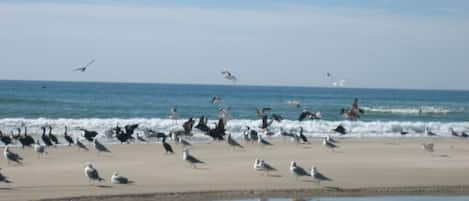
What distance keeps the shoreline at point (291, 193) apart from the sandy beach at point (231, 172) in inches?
0.8

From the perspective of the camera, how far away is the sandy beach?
49.9ft

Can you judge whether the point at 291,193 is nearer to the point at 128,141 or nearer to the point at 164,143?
the point at 164,143

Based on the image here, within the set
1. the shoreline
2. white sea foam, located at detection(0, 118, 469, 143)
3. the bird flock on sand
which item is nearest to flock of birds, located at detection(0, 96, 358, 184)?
the bird flock on sand

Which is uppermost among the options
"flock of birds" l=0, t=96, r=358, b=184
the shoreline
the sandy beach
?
"flock of birds" l=0, t=96, r=358, b=184

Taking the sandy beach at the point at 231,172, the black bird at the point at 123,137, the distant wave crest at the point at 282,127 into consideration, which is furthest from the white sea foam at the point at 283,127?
the sandy beach at the point at 231,172

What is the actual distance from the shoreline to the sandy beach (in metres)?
0.02

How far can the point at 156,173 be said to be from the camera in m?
17.6

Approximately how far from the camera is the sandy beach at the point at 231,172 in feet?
49.9

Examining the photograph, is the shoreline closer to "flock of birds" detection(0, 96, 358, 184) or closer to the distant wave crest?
"flock of birds" detection(0, 96, 358, 184)

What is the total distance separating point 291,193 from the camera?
1552cm

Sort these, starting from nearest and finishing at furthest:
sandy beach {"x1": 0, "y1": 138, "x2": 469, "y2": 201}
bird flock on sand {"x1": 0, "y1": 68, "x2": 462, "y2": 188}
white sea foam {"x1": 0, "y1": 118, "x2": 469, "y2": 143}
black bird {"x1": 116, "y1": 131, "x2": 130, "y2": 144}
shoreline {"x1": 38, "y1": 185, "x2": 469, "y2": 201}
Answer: shoreline {"x1": 38, "y1": 185, "x2": 469, "y2": 201} < sandy beach {"x1": 0, "y1": 138, "x2": 469, "y2": 201} < bird flock on sand {"x1": 0, "y1": 68, "x2": 462, "y2": 188} < black bird {"x1": 116, "y1": 131, "x2": 130, "y2": 144} < white sea foam {"x1": 0, "y1": 118, "x2": 469, "y2": 143}

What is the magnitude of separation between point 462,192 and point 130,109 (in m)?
43.0

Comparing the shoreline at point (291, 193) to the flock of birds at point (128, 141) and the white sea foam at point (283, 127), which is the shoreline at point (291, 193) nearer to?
the flock of birds at point (128, 141)

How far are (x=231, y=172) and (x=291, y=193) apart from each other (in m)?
2.70
